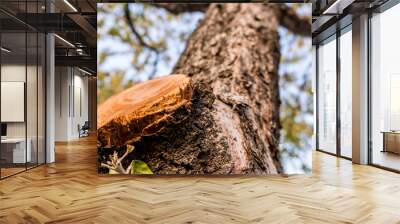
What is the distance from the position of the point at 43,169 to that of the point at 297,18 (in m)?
4.86

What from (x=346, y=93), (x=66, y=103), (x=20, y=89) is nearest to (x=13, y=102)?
(x=20, y=89)

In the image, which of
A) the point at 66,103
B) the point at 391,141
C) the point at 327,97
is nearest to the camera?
Answer: the point at 391,141

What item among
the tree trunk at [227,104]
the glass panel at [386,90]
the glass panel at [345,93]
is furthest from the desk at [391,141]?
the tree trunk at [227,104]

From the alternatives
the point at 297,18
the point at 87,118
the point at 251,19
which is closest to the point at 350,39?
the point at 297,18

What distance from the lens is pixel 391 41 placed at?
6492 millimetres

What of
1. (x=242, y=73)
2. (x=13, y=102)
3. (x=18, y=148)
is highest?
(x=242, y=73)

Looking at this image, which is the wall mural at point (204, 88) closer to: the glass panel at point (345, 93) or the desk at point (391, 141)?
the desk at point (391, 141)

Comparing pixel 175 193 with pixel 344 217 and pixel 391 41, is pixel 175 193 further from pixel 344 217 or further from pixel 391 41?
pixel 391 41

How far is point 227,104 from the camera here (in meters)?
5.55

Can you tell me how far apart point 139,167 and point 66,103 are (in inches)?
375

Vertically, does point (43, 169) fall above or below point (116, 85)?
below

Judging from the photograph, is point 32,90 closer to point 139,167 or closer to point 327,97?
point 139,167

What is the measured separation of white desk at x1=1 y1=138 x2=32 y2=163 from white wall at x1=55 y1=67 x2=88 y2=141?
7.73m

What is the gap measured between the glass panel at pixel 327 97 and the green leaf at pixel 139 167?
511cm
